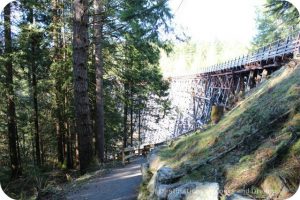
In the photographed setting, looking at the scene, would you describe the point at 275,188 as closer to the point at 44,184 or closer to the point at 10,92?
the point at 44,184

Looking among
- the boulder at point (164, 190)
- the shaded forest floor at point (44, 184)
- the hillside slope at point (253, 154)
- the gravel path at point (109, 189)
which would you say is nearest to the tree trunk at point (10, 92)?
the shaded forest floor at point (44, 184)

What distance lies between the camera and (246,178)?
3662mm

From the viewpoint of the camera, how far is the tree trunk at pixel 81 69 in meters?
8.65

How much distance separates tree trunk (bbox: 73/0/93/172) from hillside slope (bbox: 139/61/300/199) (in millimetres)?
3395

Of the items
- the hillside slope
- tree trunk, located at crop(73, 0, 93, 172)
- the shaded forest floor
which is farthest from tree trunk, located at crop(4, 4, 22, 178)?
the hillside slope

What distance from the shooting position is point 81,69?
8773 millimetres

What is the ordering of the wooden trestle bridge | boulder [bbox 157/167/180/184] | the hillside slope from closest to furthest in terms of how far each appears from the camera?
the hillside slope → boulder [bbox 157/167/180/184] → the wooden trestle bridge

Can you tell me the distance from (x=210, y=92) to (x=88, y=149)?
2149cm

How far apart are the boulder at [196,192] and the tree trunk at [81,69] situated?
549 cm

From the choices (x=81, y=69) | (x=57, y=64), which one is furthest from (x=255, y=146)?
(x=57, y=64)

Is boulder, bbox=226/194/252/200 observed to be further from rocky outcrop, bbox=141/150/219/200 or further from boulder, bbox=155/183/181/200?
boulder, bbox=155/183/181/200

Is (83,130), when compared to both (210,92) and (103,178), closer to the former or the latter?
(103,178)

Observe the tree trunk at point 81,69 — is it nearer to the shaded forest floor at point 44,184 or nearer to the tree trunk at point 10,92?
the shaded forest floor at point 44,184

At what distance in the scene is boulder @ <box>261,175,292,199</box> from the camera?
3.19 meters
